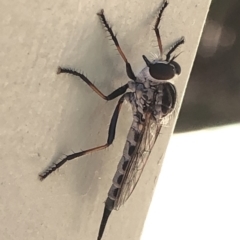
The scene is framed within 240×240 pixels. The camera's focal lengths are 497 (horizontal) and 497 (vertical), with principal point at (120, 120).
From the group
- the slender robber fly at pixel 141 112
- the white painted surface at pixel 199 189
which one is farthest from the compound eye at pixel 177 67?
the white painted surface at pixel 199 189

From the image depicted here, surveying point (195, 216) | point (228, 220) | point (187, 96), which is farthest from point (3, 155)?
point (228, 220)

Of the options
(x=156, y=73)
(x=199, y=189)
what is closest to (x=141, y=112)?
(x=156, y=73)

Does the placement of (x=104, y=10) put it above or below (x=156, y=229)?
above

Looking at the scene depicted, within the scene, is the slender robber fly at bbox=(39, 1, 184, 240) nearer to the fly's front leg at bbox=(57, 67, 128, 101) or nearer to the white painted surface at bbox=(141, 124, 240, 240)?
the fly's front leg at bbox=(57, 67, 128, 101)

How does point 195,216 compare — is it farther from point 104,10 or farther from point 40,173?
point 104,10

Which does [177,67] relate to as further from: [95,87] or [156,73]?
[95,87]

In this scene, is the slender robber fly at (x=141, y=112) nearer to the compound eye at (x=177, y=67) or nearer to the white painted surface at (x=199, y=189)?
the compound eye at (x=177, y=67)

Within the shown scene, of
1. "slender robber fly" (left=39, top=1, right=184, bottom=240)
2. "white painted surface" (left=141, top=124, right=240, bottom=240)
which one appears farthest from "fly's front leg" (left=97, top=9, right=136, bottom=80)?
"white painted surface" (left=141, top=124, right=240, bottom=240)
